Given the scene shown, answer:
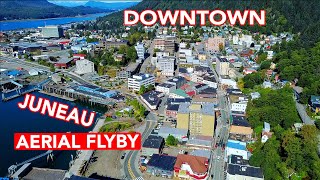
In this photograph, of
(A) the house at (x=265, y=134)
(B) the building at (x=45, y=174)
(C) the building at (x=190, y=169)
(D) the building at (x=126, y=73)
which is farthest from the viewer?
(D) the building at (x=126, y=73)

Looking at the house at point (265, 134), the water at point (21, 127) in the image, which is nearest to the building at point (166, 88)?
the water at point (21, 127)

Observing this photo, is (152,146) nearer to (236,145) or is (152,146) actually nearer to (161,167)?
(161,167)

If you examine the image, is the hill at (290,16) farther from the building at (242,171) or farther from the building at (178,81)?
the building at (242,171)

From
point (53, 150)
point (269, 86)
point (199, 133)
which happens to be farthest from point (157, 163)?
point (269, 86)

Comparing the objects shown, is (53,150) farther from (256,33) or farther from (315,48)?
(256,33)

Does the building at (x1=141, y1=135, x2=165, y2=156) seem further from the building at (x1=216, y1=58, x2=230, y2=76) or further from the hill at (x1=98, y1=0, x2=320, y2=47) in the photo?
the hill at (x1=98, y1=0, x2=320, y2=47)

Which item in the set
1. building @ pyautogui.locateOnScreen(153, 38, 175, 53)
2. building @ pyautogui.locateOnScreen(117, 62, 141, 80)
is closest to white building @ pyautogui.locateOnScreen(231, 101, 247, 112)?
building @ pyautogui.locateOnScreen(117, 62, 141, 80)

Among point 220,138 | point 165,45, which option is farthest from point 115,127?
point 165,45
